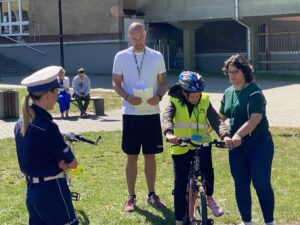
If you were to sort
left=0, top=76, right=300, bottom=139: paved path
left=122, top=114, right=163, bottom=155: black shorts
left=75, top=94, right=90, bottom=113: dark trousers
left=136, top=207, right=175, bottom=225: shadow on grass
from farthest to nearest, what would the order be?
left=75, top=94, right=90, bottom=113: dark trousers, left=0, top=76, right=300, bottom=139: paved path, left=122, top=114, right=163, bottom=155: black shorts, left=136, top=207, right=175, bottom=225: shadow on grass

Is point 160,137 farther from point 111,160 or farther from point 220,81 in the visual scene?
point 220,81

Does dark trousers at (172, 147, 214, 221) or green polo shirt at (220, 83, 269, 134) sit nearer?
green polo shirt at (220, 83, 269, 134)

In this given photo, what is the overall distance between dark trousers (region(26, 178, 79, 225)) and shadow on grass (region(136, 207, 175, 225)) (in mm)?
2234

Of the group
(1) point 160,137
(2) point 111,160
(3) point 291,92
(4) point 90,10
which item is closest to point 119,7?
(4) point 90,10

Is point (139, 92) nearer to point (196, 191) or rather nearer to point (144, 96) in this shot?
point (144, 96)

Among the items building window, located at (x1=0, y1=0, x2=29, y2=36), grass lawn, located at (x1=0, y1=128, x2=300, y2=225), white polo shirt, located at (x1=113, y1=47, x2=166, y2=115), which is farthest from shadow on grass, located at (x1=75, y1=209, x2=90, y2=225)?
building window, located at (x1=0, y1=0, x2=29, y2=36)

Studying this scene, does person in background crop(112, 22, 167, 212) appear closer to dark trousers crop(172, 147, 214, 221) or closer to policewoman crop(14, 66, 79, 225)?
dark trousers crop(172, 147, 214, 221)

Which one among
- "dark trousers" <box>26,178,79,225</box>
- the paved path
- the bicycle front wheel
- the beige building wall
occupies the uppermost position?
the beige building wall

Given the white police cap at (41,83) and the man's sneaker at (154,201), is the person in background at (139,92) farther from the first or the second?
the white police cap at (41,83)

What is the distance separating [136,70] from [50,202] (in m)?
2.76

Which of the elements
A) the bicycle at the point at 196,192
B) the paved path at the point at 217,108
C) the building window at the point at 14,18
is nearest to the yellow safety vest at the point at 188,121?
the bicycle at the point at 196,192

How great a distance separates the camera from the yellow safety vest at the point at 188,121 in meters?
5.79

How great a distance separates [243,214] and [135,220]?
1162 mm

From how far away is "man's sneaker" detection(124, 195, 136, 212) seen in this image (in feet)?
22.7
